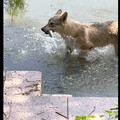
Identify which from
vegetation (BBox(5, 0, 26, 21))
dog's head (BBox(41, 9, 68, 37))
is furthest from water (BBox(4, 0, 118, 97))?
dog's head (BBox(41, 9, 68, 37))

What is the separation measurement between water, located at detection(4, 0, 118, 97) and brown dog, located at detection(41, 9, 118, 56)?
219 millimetres

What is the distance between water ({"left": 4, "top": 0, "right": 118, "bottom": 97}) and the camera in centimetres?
521

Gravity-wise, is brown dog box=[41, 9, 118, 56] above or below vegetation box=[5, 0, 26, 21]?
below

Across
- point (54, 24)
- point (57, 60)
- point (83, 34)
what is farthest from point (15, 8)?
point (57, 60)

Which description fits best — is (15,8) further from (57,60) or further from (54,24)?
(57,60)

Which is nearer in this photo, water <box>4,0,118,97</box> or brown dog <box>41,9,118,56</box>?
water <box>4,0,118,97</box>

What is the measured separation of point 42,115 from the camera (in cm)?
308

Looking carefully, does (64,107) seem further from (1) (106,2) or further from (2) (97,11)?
(1) (106,2)

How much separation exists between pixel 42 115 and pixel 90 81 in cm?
243

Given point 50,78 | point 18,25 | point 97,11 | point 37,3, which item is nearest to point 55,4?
point 37,3

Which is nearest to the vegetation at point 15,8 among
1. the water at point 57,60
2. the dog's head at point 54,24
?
the water at point 57,60

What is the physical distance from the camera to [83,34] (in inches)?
255

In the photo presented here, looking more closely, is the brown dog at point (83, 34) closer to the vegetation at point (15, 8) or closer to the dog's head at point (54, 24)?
the dog's head at point (54, 24)

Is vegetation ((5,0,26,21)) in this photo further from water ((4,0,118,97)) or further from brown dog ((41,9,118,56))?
brown dog ((41,9,118,56))
